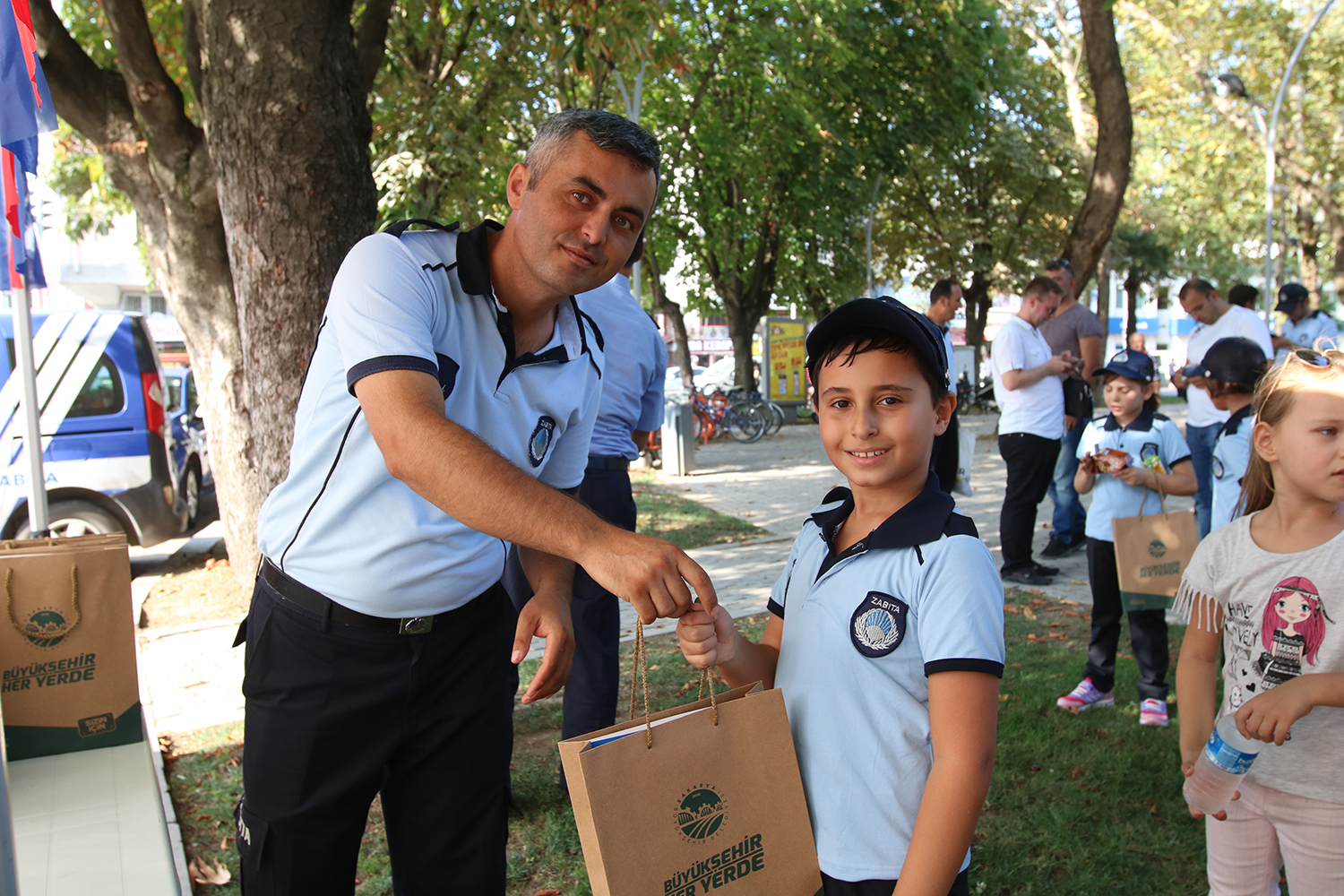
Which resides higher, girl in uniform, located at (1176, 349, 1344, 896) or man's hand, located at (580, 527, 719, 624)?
man's hand, located at (580, 527, 719, 624)

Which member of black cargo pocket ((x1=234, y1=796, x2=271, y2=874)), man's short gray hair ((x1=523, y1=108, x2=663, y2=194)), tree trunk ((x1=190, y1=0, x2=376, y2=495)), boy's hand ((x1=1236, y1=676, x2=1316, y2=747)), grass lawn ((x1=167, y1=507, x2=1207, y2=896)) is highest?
tree trunk ((x1=190, y1=0, x2=376, y2=495))

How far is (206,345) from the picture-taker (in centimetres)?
711

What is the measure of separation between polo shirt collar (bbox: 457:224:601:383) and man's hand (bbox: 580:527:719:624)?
2.29 feet

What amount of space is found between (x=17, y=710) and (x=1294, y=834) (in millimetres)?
4087

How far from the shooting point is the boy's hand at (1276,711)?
1930 mm

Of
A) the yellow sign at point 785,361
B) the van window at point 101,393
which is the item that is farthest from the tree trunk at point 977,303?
the van window at point 101,393

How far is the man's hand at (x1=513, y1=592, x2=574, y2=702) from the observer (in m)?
2.07

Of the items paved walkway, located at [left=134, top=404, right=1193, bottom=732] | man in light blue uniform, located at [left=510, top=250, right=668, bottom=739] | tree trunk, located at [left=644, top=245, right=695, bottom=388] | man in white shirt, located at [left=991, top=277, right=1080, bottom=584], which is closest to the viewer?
man in light blue uniform, located at [left=510, top=250, right=668, bottom=739]

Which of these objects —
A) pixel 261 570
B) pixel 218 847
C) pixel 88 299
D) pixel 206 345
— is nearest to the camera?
pixel 261 570

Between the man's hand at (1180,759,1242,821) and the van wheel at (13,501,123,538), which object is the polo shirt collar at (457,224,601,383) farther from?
the van wheel at (13,501,123,538)

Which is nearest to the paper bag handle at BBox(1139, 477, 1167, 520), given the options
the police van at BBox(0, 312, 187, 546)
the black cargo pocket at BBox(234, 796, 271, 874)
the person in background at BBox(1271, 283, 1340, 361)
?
the black cargo pocket at BBox(234, 796, 271, 874)

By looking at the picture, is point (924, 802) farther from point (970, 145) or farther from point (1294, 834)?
point (970, 145)

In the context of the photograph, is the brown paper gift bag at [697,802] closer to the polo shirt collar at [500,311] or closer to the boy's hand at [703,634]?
the boy's hand at [703,634]

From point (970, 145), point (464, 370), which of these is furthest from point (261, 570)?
point (970, 145)
